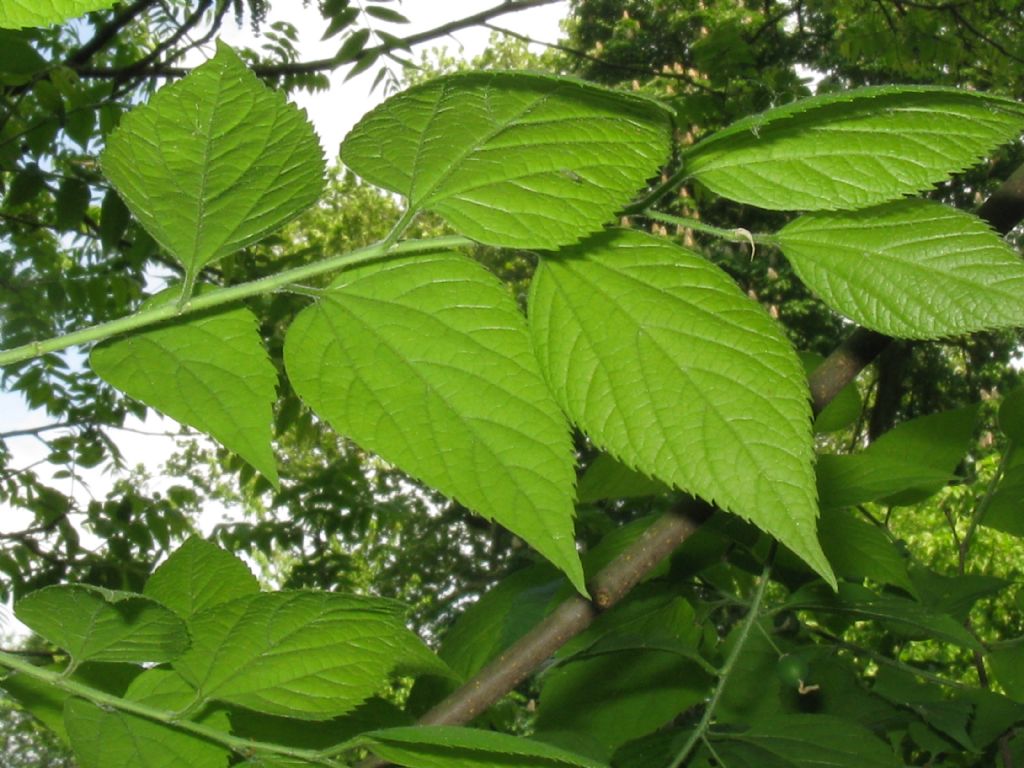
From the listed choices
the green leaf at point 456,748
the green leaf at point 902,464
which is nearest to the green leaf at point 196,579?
the green leaf at point 456,748

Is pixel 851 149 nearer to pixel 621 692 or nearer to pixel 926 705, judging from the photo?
pixel 621 692

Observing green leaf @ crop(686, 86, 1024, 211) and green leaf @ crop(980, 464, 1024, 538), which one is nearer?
green leaf @ crop(686, 86, 1024, 211)

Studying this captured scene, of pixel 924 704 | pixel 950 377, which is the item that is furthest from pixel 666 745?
pixel 950 377

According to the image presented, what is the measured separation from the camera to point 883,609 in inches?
35.2

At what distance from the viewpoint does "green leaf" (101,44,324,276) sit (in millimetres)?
358

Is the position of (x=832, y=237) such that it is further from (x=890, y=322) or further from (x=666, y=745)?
(x=666, y=745)

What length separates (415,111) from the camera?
35 cm

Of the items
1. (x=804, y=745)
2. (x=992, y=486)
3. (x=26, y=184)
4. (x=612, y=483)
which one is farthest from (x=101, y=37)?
(x=804, y=745)

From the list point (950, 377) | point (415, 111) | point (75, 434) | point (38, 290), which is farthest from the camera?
point (950, 377)

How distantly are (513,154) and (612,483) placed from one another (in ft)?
1.62

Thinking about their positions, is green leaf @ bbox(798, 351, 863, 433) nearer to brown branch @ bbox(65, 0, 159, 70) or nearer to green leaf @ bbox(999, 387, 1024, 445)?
green leaf @ bbox(999, 387, 1024, 445)

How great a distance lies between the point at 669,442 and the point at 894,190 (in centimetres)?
13

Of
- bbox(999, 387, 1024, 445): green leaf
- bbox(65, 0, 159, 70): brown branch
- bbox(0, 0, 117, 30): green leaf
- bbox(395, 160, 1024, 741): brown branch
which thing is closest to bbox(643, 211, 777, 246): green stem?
bbox(395, 160, 1024, 741): brown branch

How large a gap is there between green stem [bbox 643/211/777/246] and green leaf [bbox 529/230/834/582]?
0.04 feet
